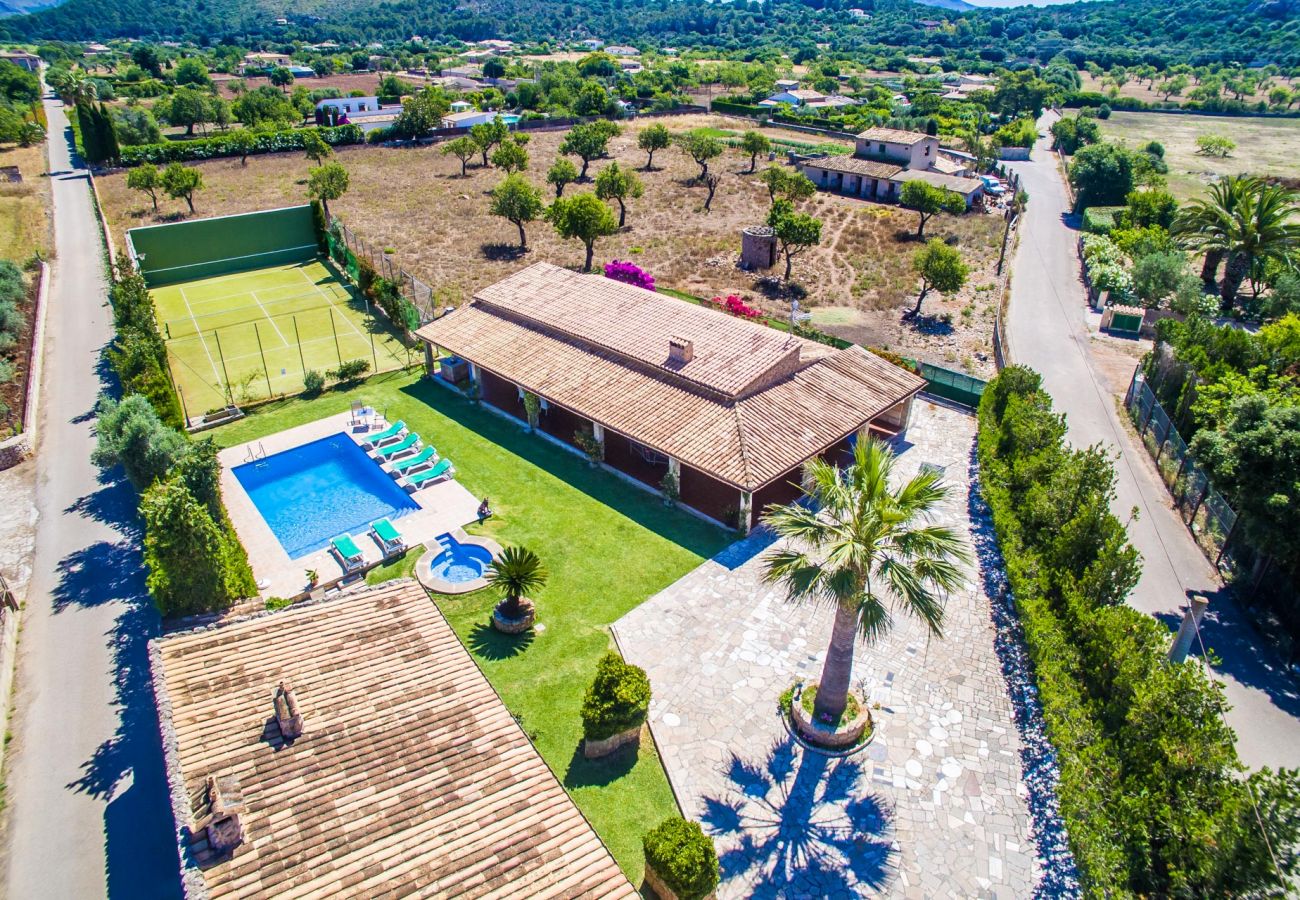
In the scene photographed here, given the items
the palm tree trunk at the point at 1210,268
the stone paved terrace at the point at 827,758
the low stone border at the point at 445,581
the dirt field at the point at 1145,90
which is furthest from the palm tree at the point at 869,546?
the dirt field at the point at 1145,90

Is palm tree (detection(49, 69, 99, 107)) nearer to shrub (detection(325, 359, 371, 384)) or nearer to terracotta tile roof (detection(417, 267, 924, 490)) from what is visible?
shrub (detection(325, 359, 371, 384))

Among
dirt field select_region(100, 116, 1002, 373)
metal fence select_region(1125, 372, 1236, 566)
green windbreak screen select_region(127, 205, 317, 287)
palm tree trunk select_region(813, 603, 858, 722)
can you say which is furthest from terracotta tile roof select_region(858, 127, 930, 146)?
palm tree trunk select_region(813, 603, 858, 722)

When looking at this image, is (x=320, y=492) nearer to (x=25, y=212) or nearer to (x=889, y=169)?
(x=25, y=212)

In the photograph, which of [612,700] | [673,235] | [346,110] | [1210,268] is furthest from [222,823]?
[346,110]

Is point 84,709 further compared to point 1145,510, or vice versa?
point 1145,510

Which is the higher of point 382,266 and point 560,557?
point 382,266

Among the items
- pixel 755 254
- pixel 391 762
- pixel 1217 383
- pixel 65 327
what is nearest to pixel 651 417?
pixel 391 762

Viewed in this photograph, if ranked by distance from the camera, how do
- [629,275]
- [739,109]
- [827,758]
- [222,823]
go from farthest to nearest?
[739,109] → [629,275] → [827,758] → [222,823]
